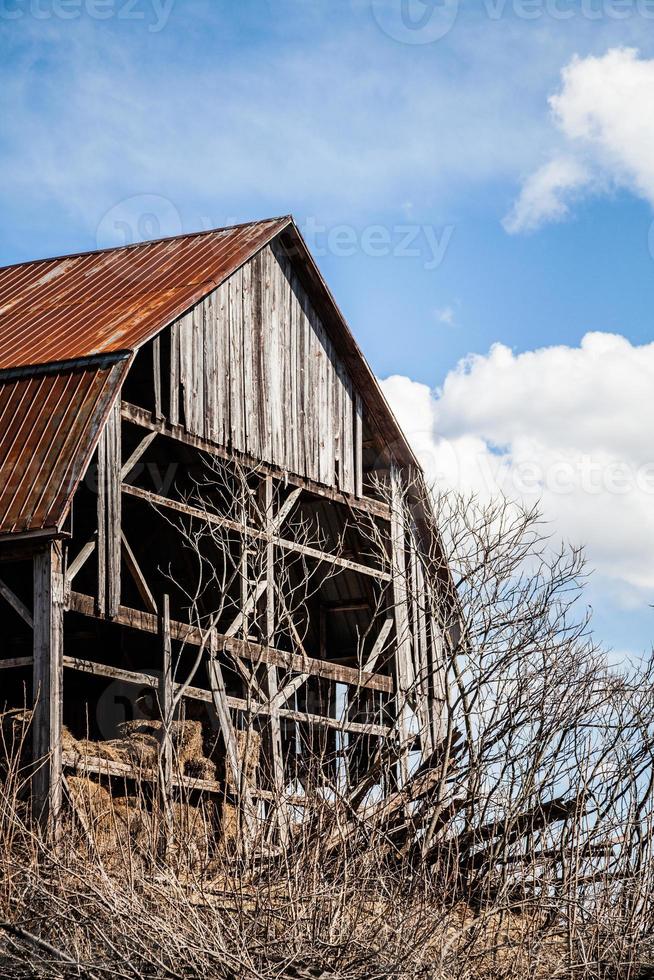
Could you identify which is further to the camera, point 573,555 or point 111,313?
point 111,313

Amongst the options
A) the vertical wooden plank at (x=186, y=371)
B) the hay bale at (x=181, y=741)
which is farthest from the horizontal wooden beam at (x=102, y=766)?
the vertical wooden plank at (x=186, y=371)

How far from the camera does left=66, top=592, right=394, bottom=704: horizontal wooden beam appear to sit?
52.0ft

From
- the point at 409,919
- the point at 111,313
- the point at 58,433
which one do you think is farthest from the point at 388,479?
the point at 409,919

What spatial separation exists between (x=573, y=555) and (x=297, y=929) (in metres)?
7.60

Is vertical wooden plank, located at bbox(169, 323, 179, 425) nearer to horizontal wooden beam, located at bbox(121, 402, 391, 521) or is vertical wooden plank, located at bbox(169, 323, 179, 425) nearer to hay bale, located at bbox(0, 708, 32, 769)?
horizontal wooden beam, located at bbox(121, 402, 391, 521)

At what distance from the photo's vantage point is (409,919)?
10.5 m

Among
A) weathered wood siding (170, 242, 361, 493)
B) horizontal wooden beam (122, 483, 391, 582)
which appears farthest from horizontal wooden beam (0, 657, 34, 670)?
weathered wood siding (170, 242, 361, 493)

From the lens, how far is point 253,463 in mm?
19547

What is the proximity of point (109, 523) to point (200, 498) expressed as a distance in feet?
6.90

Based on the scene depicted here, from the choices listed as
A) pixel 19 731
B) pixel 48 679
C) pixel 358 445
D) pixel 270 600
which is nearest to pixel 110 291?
pixel 358 445

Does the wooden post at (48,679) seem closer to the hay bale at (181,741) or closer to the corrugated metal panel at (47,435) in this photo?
the corrugated metal panel at (47,435)

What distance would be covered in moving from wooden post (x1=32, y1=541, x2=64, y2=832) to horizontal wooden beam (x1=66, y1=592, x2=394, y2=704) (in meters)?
0.34

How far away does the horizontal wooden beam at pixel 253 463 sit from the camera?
17594 mm

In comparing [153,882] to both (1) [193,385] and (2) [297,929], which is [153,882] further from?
(1) [193,385]
